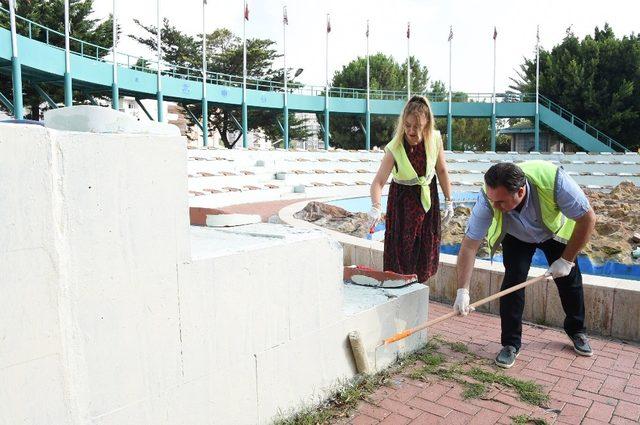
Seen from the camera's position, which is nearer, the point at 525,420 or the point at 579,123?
the point at 525,420

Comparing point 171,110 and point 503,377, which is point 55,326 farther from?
point 171,110

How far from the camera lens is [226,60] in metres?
33.6

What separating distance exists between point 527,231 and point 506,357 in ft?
2.55

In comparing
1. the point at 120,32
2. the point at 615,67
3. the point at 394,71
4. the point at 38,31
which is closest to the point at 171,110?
the point at 394,71

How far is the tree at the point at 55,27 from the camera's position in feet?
73.7

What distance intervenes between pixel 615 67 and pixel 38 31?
3132 centimetres

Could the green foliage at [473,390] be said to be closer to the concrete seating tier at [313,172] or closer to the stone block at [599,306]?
the stone block at [599,306]

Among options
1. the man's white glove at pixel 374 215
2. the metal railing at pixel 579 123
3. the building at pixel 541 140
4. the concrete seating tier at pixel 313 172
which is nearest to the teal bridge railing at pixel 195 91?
the metal railing at pixel 579 123

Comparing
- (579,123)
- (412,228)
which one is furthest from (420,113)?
(579,123)

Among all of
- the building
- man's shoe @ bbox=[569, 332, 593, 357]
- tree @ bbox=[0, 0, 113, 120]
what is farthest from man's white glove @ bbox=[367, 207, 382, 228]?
the building

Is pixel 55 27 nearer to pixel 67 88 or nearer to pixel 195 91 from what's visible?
pixel 195 91

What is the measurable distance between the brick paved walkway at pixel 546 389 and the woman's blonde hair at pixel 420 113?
1.44m

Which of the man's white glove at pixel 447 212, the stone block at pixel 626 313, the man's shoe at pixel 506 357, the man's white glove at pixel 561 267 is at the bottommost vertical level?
the man's shoe at pixel 506 357

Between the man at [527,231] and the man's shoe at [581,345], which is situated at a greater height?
the man at [527,231]
